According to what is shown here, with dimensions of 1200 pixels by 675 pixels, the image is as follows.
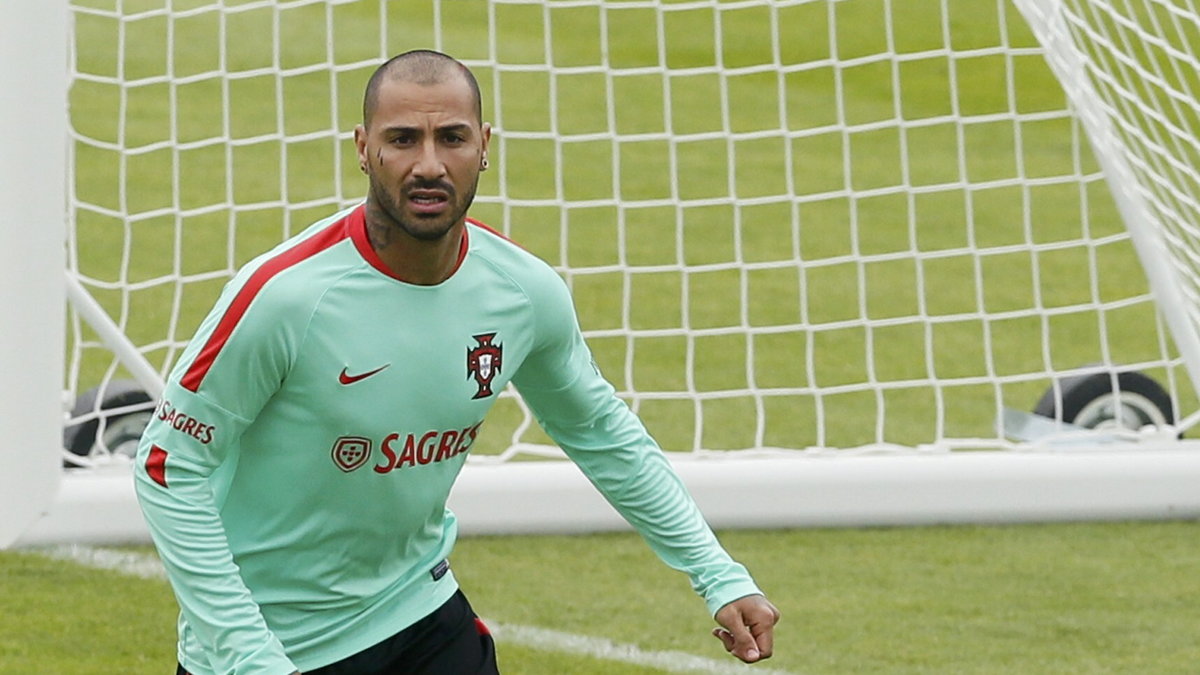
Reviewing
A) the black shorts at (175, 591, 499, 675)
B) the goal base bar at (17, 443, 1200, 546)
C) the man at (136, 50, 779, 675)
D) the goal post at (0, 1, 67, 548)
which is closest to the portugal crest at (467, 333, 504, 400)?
the man at (136, 50, 779, 675)

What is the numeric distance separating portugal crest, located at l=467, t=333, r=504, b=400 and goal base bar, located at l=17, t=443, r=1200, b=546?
65.2 inches

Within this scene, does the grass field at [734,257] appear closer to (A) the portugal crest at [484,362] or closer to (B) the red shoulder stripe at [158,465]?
(A) the portugal crest at [484,362]

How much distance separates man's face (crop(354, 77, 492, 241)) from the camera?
8.92 feet

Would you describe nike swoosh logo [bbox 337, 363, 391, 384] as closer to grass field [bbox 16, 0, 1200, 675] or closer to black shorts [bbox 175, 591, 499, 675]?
black shorts [bbox 175, 591, 499, 675]

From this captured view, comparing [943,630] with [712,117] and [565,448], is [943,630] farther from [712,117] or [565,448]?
[712,117]

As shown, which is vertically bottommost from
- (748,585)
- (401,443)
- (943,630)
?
(943,630)

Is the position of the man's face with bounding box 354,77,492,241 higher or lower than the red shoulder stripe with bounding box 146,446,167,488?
higher

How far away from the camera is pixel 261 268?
2770mm

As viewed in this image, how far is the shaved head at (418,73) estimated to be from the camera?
2742 millimetres

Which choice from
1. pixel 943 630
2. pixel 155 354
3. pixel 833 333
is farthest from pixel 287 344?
pixel 833 333

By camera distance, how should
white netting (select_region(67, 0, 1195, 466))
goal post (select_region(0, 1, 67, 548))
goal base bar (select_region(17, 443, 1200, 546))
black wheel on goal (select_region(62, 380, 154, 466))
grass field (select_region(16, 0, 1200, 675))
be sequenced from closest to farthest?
goal post (select_region(0, 1, 67, 548))
goal base bar (select_region(17, 443, 1200, 546))
grass field (select_region(16, 0, 1200, 675))
black wheel on goal (select_region(62, 380, 154, 466))
white netting (select_region(67, 0, 1195, 466))

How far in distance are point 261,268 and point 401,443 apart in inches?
13.1

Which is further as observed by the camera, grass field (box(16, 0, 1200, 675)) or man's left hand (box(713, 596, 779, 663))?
grass field (box(16, 0, 1200, 675))

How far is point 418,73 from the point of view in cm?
274
